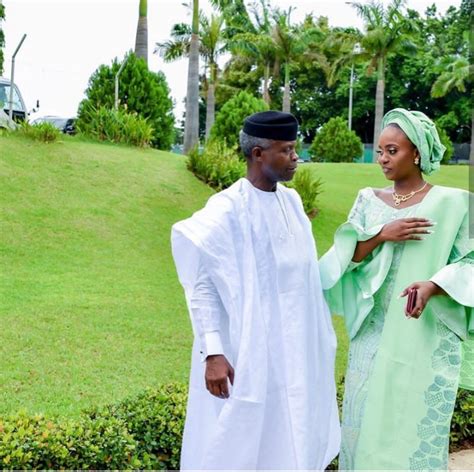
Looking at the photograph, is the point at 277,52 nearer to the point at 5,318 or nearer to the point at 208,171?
the point at 208,171

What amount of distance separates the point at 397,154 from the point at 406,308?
2.00 feet

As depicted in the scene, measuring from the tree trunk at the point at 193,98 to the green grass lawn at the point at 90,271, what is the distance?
269 inches

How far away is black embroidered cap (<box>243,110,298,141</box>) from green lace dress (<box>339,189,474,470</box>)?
0.47 meters

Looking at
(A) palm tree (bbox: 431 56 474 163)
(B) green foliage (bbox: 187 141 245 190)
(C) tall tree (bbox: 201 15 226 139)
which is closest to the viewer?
(B) green foliage (bbox: 187 141 245 190)

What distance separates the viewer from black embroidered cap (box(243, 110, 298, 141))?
2861 millimetres

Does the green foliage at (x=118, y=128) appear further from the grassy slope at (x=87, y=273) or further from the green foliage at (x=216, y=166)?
the green foliage at (x=216, y=166)

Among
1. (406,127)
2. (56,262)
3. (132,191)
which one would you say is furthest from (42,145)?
(406,127)

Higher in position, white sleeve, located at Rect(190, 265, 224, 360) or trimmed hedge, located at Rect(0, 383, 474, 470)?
white sleeve, located at Rect(190, 265, 224, 360)

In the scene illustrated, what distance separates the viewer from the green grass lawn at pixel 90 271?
5797mm

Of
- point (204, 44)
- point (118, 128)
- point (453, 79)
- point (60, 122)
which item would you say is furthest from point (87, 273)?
point (453, 79)

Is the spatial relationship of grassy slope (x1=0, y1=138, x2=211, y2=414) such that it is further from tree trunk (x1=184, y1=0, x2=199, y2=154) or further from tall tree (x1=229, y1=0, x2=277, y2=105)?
tall tree (x1=229, y1=0, x2=277, y2=105)

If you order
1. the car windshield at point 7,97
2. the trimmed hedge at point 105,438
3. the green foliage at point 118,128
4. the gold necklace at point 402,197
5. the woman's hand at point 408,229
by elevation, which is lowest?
the trimmed hedge at point 105,438

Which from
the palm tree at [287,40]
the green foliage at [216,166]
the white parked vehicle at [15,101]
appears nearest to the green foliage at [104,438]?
the green foliage at [216,166]

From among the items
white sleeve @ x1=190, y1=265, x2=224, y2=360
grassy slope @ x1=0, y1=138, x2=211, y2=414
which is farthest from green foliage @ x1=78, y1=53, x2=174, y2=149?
white sleeve @ x1=190, y1=265, x2=224, y2=360
